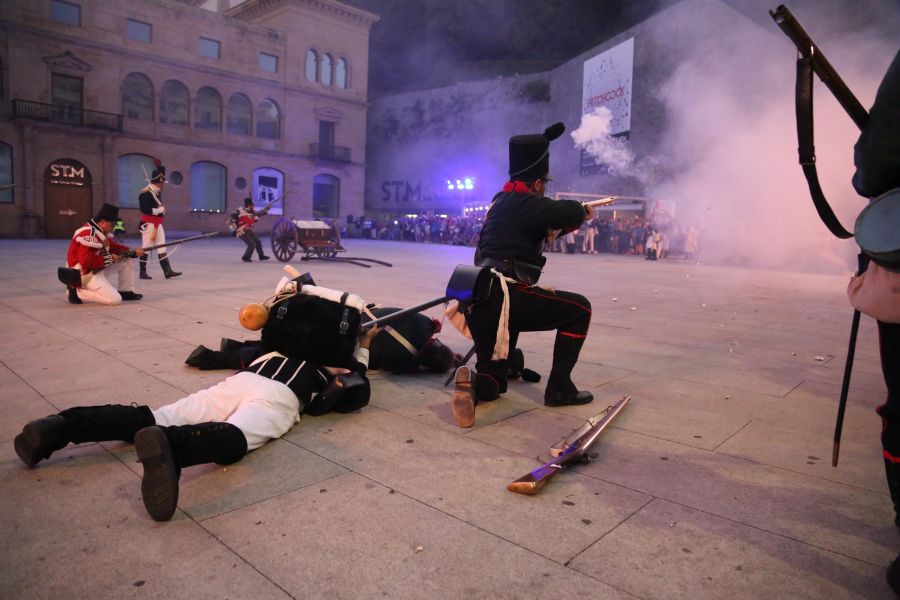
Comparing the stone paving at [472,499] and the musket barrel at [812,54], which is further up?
the musket barrel at [812,54]

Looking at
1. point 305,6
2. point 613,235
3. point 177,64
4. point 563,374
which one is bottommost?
point 563,374

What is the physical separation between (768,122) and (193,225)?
931 inches

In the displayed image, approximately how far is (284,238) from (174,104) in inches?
712

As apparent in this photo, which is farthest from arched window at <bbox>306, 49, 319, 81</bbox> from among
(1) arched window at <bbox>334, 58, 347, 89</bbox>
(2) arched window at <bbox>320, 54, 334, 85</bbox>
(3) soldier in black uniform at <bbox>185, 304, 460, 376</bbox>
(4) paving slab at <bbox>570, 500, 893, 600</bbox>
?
(4) paving slab at <bbox>570, 500, 893, 600</bbox>

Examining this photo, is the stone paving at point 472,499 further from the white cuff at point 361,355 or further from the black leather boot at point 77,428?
the white cuff at point 361,355

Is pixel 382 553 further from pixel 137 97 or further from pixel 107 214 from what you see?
pixel 137 97

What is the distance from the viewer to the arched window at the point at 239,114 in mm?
29797

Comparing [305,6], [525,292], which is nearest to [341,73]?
[305,6]

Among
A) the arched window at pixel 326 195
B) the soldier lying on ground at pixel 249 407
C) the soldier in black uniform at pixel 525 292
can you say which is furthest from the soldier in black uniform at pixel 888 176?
the arched window at pixel 326 195

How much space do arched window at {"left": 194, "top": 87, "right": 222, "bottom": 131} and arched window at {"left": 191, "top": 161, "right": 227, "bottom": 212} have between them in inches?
71.2

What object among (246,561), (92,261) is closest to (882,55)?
(92,261)

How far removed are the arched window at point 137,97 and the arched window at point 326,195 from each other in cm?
927

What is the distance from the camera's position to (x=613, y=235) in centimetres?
2308

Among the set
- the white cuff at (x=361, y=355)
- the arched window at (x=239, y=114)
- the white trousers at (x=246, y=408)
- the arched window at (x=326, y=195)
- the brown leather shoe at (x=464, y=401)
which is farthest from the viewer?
the arched window at (x=326, y=195)
